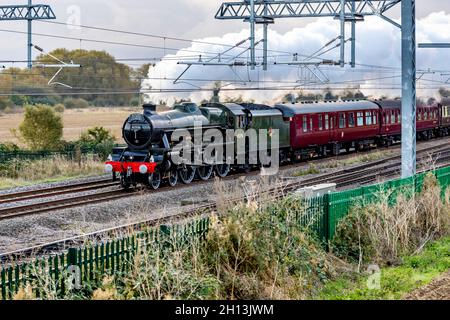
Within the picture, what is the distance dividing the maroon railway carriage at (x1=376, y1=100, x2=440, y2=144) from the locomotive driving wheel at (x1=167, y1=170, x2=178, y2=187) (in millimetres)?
19071

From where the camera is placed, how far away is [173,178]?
1029 inches

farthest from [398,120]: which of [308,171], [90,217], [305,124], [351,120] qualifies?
[90,217]

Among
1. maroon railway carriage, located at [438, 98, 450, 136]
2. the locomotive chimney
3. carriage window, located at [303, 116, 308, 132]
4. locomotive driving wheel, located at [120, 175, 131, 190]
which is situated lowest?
locomotive driving wheel, located at [120, 175, 131, 190]

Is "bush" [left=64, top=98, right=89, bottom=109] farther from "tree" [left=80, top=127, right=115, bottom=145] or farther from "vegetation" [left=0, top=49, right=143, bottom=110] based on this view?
"tree" [left=80, top=127, right=115, bottom=145]

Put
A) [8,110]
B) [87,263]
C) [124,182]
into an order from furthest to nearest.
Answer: [8,110] < [124,182] < [87,263]

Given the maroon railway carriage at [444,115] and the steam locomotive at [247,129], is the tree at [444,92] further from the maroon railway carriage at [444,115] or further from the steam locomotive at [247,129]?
the steam locomotive at [247,129]

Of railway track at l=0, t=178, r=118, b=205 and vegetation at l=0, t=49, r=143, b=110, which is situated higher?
vegetation at l=0, t=49, r=143, b=110

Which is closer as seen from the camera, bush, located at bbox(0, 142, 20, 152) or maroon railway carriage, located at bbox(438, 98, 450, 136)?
bush, located at bbox(0, 142, 20, 152)

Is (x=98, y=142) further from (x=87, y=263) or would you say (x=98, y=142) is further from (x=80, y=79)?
(x=87, y=263)

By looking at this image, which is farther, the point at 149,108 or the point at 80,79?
the point at 80,79

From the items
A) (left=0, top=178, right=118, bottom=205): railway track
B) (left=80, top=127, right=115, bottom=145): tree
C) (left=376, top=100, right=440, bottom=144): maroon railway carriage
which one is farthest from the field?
(left=0, top=178, right=118, bottom=205): railway track

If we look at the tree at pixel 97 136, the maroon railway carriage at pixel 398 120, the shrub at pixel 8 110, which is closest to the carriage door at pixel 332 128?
the maroon railway carriage at pixel 398 120

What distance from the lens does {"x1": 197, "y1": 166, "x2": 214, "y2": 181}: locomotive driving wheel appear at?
27.6 meters

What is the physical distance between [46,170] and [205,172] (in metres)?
6.48
